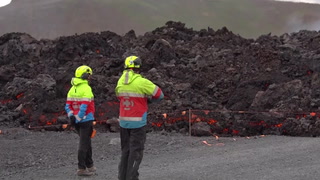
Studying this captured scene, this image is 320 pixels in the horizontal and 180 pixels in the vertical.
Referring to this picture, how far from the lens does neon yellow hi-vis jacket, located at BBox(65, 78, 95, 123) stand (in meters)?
7.41

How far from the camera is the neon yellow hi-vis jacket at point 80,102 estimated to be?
7.41m

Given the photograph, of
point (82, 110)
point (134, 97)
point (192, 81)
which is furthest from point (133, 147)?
point (192, 81)

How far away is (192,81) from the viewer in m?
18.2

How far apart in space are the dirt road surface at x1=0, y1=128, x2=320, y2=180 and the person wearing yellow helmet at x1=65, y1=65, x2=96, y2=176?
0.45m

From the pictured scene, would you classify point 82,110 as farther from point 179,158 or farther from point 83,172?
point 179,158

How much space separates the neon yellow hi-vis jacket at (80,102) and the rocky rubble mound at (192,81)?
5.48 meters

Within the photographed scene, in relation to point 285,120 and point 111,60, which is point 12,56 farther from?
point 285,120

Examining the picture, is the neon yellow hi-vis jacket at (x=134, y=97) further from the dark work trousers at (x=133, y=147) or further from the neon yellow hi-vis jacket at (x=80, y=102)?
the neon yellow hi-vis jacket at (x=80, y=102)

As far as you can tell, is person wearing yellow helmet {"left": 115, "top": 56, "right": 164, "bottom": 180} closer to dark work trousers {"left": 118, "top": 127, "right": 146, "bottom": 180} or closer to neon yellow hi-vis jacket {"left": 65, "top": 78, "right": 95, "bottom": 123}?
dark work trousers {"left": 118, "top": 127, "right": 146, "bottom": 180}

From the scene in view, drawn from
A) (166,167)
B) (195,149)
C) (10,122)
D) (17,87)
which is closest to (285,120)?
(195,149)

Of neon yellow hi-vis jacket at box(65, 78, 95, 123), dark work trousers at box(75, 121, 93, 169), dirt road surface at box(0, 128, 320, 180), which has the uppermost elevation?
neon yellow hi-vis jacket at box(65, 78, 95, 123)

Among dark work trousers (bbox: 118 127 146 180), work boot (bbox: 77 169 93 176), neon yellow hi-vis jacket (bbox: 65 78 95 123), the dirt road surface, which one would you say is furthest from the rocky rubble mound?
dark work trousers (bbox: 118 127 146 180)

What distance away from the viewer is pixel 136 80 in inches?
249

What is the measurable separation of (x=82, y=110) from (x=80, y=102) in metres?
0.19
